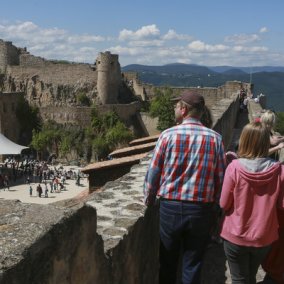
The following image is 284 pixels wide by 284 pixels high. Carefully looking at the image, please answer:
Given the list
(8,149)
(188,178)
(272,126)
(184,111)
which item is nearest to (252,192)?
(188,178)

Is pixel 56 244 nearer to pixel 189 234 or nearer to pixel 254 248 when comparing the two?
pixel 189 234

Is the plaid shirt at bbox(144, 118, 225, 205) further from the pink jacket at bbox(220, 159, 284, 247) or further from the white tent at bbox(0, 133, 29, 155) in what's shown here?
the white tent at bbox(0, 133, 29, 155)

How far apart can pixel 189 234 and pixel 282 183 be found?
85 centimetres

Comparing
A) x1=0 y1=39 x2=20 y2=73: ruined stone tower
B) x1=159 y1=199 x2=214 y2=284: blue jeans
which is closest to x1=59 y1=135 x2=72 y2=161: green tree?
x1=0 y1=39 x2=20 y2=73: ruined stone tower

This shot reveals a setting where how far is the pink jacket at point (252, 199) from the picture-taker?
13.0ft

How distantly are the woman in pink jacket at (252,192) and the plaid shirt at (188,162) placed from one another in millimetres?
150

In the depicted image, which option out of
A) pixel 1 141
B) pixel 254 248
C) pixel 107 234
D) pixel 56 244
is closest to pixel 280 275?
pixel 254 248

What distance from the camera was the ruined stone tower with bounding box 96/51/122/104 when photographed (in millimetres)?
55037

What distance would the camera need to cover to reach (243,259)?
4164 mm

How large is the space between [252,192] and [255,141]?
403mm

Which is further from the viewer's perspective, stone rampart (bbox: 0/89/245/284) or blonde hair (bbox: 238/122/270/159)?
blonde hair (bbox: 238/122/270/159)

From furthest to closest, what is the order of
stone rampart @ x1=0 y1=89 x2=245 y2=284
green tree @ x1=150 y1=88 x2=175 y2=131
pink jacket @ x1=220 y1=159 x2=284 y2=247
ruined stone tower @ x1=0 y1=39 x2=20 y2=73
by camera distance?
ruined stone tower @ x1=0 y1=39 x2=20 y2=73
green tree @ x1=150 y1=88 x2=175 y2=131
pink jacket @ x1=220 y1=159 x2=284 y2=247
stone rampart @ x1=0 y1=89 x2=245 y2=284

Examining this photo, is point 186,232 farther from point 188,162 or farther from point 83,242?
point 83,242

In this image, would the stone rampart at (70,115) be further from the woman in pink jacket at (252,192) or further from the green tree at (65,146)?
the woman in pink jacket at (252,192)
